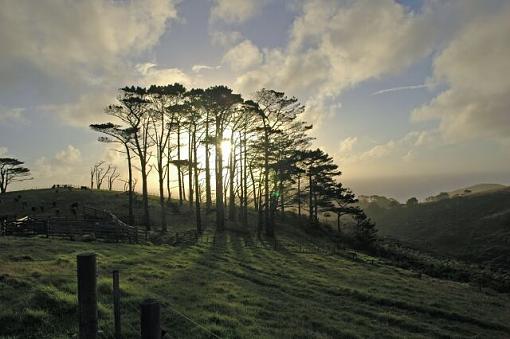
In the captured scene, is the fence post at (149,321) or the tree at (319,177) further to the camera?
the tree at (319,177)

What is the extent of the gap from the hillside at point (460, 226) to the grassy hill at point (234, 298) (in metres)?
39.8

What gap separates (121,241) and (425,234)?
76.7m

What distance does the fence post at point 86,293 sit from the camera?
5.80 meters

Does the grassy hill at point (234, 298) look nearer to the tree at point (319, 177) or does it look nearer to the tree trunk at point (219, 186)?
the tree trunk at point (219, 186)

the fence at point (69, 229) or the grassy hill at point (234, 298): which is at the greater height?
the fence at point (69, 229)

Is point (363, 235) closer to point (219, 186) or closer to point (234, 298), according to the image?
point (219, 186)

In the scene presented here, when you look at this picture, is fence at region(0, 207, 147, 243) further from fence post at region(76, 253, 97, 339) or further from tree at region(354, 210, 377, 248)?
tree at region(354, 210, 377, 248)

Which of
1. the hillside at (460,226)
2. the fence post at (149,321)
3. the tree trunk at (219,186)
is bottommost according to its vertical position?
the hillside at (460,226)

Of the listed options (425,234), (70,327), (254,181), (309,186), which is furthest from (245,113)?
(425,234)

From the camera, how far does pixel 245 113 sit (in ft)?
145

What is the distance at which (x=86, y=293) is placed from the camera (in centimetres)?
583

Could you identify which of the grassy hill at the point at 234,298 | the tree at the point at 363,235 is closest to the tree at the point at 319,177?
the tree at the point at 363,235

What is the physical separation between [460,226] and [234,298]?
83507 mm

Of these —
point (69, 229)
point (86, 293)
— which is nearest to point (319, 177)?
point (69, 229)
